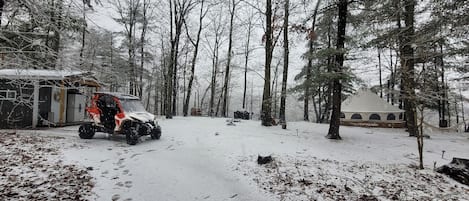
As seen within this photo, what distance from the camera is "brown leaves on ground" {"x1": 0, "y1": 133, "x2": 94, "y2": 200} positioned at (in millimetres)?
3918

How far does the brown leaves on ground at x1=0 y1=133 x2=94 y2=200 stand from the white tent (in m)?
16.8

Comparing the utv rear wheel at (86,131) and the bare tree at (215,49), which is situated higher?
the bare tree at (215,49)

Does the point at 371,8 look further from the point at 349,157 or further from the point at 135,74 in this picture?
the point at 135,74

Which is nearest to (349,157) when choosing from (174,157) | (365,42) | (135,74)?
(174,157)

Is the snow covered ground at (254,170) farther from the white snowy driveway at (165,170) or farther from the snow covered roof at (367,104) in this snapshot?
the snow covered roof at (367,104)

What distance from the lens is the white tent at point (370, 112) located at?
16.5 meters

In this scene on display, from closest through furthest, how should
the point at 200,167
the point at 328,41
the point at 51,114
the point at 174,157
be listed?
the point at 200,167 < the point at 174,157 < the point at 51,114 < the point at 328,41

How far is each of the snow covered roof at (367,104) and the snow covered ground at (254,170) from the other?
30.1 ft

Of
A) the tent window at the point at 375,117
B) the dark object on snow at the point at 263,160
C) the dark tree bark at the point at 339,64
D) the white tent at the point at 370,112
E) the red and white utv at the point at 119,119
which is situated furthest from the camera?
the tent window at the point at 375,117

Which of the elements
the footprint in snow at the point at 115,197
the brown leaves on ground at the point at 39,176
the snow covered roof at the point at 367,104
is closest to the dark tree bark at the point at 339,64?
the footprint in snow at the point at 115,197

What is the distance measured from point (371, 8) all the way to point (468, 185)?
21.4ft

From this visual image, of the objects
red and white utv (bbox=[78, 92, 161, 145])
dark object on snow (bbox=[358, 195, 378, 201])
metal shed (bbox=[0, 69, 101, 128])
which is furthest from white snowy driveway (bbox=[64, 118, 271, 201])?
metal shed (bbox=[0, 69, 101, 128])

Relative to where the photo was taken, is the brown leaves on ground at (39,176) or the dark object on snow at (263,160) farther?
the dark object on snow at (263,160)

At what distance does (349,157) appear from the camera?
655 cm
